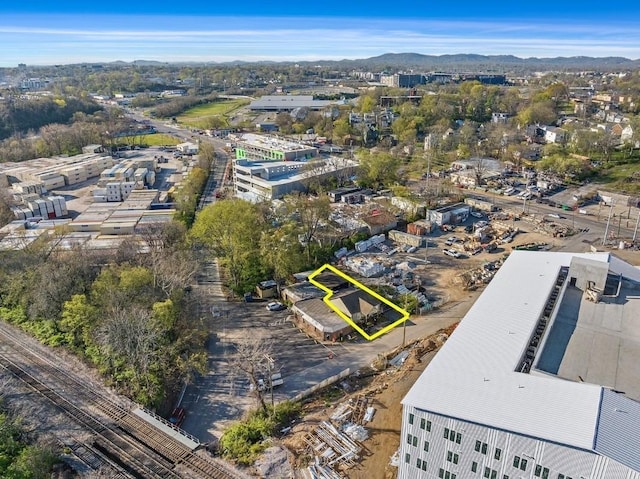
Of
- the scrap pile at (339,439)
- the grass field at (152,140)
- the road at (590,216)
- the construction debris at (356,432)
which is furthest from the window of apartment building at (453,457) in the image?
the grass field at (152,140)

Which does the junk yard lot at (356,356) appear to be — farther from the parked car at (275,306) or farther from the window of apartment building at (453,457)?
the window of apartment building at (453,457)

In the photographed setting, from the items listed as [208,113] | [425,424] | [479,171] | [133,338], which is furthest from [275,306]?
[208,113]

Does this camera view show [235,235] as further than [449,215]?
No

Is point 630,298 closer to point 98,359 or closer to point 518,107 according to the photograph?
point 98,359

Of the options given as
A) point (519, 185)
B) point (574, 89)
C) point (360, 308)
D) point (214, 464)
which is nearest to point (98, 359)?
point (214, 464)

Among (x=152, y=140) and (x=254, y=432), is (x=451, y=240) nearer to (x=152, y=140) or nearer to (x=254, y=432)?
(x=254, y=432)

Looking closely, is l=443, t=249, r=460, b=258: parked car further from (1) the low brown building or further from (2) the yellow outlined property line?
(1) the low brown building
